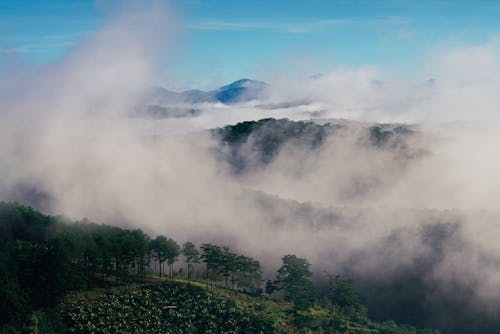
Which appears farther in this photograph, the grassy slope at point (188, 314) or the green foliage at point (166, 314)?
the grassy slope at point (188, 314)

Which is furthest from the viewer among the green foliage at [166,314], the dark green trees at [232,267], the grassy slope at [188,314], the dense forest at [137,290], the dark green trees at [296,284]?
the dark green trees at [232,267]

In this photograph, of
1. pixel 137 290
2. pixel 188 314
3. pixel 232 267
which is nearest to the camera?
pixel 188 314

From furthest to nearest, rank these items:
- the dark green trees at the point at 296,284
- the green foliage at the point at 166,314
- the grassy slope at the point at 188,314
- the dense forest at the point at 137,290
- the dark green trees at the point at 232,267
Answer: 1. the dark green trees at the point at 232,267
2. the dark green trees at the point at 296,284
3. the grassy slope at the point at 188,314
4. the dense forest at the point at 137,290
5. the green foliage at the point at 166,314

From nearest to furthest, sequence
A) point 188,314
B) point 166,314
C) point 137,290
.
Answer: point 166,314 → point 188,314 → point 137,290

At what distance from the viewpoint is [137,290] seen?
3474 inches

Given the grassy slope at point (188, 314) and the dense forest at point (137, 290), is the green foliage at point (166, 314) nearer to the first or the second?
the grassy slope at point (188, 314)

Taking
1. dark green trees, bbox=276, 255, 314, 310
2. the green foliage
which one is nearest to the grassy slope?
the green foliage

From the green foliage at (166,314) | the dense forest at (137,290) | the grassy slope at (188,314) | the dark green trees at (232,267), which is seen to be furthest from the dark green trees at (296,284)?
the green foliage at (166,314)

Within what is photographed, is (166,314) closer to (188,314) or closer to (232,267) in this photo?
(188,314)

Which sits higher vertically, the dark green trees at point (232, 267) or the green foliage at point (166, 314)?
the dark green trees at point (232, 267)

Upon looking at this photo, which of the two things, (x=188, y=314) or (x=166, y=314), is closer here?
(x=166, y=314)

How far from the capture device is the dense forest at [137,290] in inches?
3051

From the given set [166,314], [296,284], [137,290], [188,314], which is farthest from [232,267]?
[166,314]

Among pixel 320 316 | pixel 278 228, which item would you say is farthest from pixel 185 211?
pixel 320 316
